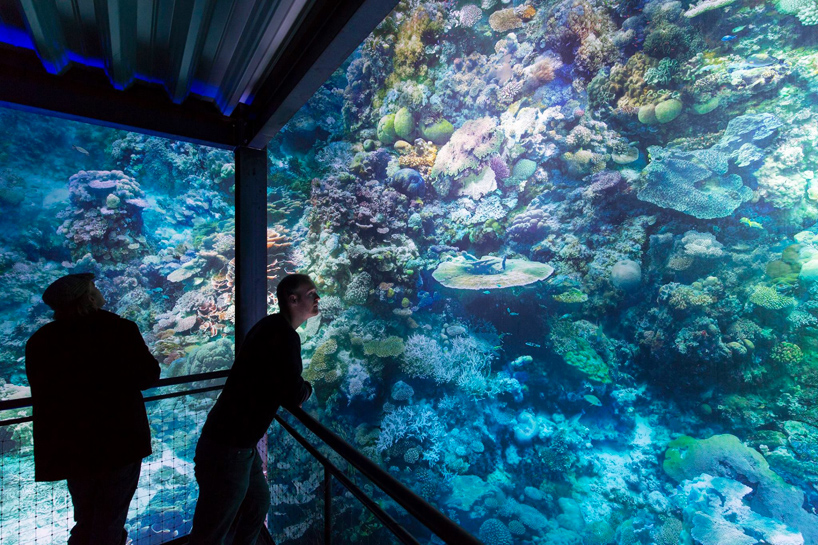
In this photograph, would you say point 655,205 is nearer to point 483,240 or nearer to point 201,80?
point 483,240

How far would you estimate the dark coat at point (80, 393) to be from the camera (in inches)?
46.0

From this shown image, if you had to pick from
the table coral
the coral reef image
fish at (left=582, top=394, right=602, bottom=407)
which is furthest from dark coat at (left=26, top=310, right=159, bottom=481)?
the coral reef image

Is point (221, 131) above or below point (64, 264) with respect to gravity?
above

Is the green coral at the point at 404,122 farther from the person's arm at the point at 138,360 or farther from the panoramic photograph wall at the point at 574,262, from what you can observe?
the person's arm at the point at 138,360

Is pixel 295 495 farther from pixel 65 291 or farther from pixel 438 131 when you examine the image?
pixel 438 131

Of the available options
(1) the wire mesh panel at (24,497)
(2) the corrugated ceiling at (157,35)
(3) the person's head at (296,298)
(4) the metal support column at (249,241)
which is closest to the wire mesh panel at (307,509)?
(1) the wire mesh panel at (24,497)

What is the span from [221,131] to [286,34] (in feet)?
2.90

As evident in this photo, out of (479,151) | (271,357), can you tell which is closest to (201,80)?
(271,357)

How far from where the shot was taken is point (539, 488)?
6.47m

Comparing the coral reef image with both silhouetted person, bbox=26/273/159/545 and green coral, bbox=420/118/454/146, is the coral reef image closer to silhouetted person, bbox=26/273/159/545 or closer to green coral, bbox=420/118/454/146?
green coral, bbox=420/118/454/146

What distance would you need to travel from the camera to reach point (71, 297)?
121 cm

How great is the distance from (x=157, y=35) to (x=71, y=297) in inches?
45.0

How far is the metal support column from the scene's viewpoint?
208 centimetres

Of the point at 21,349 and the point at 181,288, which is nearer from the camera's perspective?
the point at 21,349
